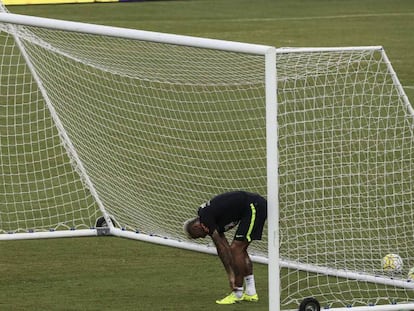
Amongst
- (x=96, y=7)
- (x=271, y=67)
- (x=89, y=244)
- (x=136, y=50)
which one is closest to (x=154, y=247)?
(x=89, y=244)

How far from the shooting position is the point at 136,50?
12672 millimetres

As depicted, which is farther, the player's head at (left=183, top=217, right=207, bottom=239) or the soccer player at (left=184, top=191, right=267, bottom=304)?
the player's head at (left=183, top=217, right=207, bottom=239)

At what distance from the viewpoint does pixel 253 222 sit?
39.1 feet

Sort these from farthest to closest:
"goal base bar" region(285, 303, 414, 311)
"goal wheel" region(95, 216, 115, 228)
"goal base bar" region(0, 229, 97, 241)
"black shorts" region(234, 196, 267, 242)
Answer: "goal wheel" region(95, 216, 115, 228)
"goal base bar" region(0, 229, 97, 241)
"black shorts" region(234, 196, 267, 242)
"goal base bar" region(285, 303, 414, 311)

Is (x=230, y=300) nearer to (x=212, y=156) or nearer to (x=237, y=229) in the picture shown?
(x=237, y=229)

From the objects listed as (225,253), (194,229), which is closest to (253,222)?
(225,253)

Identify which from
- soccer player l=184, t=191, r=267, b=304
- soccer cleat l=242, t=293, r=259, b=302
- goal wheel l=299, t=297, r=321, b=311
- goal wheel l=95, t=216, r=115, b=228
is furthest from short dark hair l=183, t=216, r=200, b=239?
goal wheel l=95, t=216, r=115, b=228

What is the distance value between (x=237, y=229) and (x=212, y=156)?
3.58 m

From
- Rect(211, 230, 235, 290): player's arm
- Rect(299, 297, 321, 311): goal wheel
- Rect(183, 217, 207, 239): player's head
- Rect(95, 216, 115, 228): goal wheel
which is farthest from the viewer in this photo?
Rect(95, 216, 115, 228): goal wheel

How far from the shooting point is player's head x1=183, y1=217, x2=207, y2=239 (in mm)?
12156

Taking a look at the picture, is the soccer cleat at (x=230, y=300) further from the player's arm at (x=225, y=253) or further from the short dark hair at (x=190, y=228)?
the short dark hair at (x=190, y=228)

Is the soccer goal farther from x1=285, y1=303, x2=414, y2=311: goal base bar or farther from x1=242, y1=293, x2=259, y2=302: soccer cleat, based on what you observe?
x1=242, y1=293, x2=259, y2=302: soccer cleat

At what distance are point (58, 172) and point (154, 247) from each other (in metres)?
2.45

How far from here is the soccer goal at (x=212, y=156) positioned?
12055 millimetres
